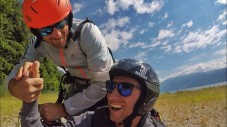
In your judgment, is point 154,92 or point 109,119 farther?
point 154,92

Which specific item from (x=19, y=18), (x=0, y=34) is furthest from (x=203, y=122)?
(x=19, y=18)

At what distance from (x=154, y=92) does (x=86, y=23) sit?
102 centimetres

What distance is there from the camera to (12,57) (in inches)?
2149

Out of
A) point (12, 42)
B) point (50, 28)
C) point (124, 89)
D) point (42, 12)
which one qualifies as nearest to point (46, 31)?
point (50, 28)

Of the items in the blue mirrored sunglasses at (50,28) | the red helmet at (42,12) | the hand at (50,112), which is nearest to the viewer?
the red helmet at (42,12)

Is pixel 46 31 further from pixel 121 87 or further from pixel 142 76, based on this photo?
pixel 142 76

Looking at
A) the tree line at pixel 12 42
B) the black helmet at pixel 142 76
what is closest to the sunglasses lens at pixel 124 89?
the black helmet at pixel 142 76

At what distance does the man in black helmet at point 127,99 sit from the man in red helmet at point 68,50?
27 centimetres

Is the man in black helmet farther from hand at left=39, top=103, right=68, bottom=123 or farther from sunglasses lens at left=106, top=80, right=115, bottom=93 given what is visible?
hand at left=39, top=103, right=68, bottom=123

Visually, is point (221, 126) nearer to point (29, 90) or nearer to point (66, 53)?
point (66, 53)

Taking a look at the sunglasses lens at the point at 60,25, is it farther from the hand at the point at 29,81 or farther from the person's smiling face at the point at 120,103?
the hand at the point at 29,81

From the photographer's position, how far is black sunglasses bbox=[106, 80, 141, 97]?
13.9 feet

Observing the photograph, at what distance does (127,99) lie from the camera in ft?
14.0

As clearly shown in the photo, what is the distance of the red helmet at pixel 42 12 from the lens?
413 centimetres
